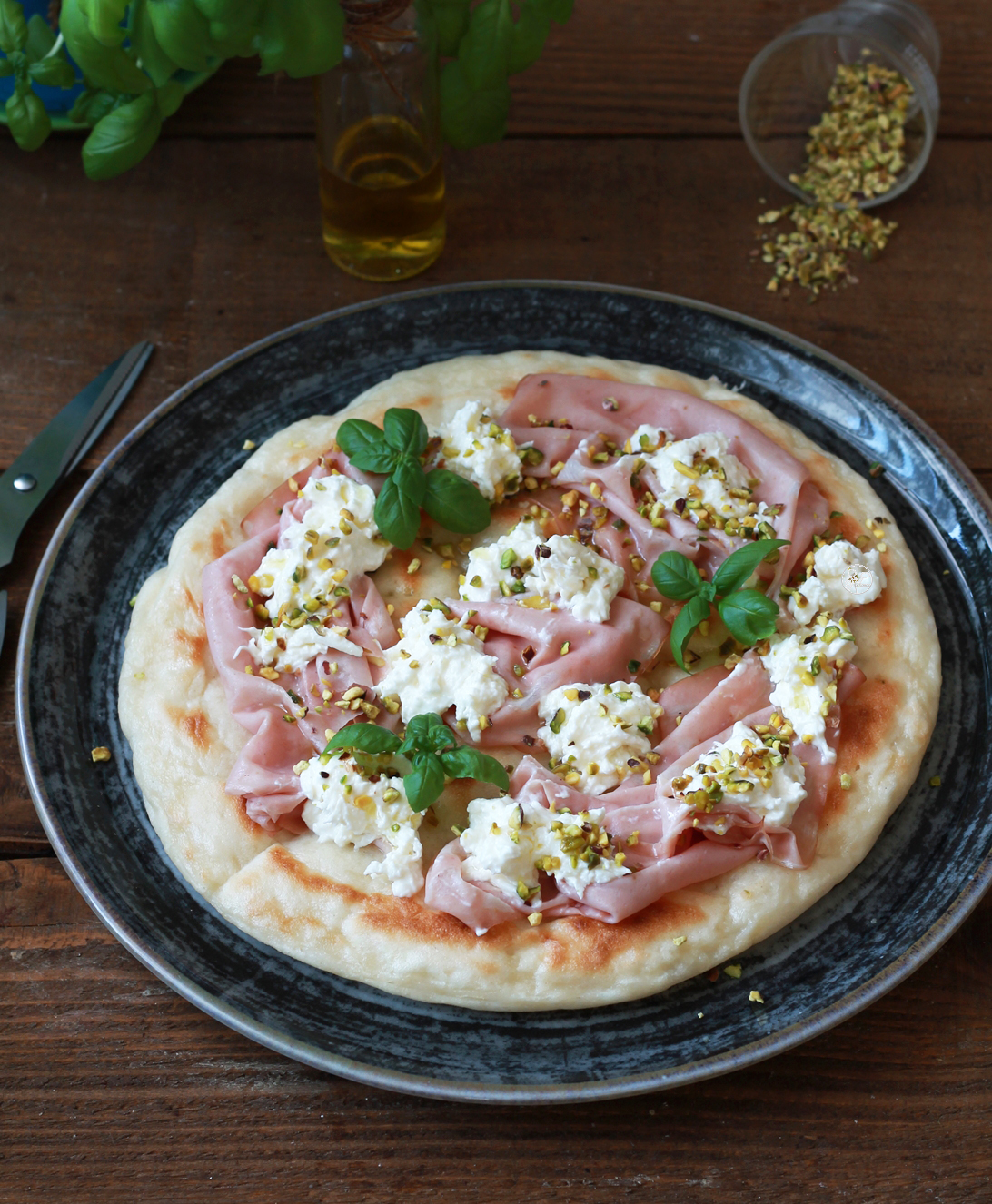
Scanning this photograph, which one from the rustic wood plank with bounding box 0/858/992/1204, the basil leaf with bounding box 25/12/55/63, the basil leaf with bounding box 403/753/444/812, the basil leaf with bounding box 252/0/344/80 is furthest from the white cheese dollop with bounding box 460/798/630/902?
the basil leaf with bounding box 25/12/55/63

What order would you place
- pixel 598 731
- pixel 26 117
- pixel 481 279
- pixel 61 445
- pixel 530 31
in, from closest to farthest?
pixel 598 731 → pixel 530 31 → pixel 26 117 → pixel 61 445 → pixel 481 279

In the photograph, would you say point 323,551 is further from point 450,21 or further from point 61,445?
point 450,21

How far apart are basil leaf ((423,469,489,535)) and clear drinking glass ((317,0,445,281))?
1.19 meters

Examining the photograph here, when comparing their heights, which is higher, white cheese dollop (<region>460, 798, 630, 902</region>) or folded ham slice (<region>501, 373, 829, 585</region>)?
folded ham slice (<region>501, 373, 829, 585</region>)

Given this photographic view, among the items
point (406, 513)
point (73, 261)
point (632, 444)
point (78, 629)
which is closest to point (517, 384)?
point (632, 444)

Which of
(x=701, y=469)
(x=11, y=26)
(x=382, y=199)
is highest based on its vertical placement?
(x=11, y=26)

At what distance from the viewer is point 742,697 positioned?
2811 mm

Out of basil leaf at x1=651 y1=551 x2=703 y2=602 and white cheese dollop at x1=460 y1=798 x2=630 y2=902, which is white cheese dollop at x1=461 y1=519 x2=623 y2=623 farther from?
white cheese dollop at x1=460 y1=798 x2=630 y2=902

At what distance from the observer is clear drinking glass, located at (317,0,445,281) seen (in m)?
3.42

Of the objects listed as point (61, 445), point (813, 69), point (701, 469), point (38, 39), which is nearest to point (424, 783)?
point (701, 469)

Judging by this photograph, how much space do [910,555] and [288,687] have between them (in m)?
1.67

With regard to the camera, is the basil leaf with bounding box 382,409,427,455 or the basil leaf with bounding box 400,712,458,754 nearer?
the basil leaf with bounding box 400,712,458,754

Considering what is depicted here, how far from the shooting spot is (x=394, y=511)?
2.95 metres

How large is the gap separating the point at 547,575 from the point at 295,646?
2.08 feet
